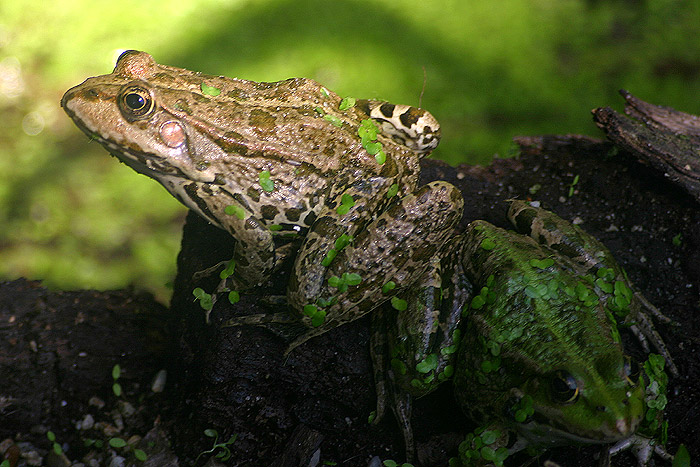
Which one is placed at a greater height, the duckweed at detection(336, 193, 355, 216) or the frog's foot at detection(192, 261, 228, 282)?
the duckweed at detection(336, 193, 355, 216)

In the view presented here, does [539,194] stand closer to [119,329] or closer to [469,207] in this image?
[469,207]

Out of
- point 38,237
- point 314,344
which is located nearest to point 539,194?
point 314,344

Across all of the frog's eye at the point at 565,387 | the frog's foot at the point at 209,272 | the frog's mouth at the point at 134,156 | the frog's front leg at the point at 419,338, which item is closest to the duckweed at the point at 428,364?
the frog's front leg at the point at 419,338

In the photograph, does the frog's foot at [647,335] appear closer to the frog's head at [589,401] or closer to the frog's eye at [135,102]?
the frog's head at [589,401]

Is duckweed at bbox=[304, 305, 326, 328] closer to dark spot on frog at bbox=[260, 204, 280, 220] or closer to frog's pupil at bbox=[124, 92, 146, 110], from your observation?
dark spot on frog at bbox=[260, 204, 280, 220]

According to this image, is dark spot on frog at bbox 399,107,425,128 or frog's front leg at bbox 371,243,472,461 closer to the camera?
frog's front leg at bbox 371,243,472,461

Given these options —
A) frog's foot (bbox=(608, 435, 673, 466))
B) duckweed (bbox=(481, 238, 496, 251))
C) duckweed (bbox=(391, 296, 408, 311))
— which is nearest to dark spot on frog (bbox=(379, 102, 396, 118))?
duckweed (bbox=(481, 238, 496, 251))
